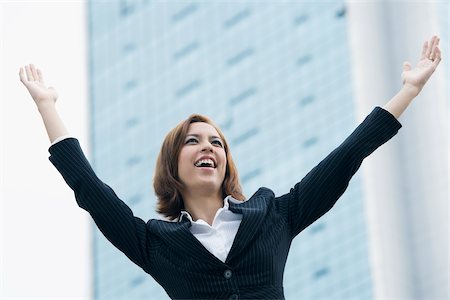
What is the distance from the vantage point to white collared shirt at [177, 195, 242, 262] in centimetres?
530

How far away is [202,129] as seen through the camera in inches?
229

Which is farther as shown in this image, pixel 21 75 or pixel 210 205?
pixel 21 75

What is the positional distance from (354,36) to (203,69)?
1014cm

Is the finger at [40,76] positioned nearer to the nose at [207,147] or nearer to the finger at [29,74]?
the finger at [29,74]

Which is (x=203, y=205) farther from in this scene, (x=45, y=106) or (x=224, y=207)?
(x=45, y=106)

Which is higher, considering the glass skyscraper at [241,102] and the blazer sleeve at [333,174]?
the glass skyscraper at [241,102]

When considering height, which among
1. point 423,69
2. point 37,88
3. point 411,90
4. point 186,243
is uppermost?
point 37,88

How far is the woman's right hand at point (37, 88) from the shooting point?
568cm

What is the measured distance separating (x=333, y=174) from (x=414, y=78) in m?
0.66

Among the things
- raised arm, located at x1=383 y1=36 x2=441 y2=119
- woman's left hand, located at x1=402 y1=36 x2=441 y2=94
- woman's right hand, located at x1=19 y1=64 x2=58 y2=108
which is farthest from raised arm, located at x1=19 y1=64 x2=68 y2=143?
woman's left hand, located at x1=402 y1=36 x2=441 y2=94

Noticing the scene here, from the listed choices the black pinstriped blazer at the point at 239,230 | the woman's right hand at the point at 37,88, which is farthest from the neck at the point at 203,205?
the woman's right hand at the point at 37,88

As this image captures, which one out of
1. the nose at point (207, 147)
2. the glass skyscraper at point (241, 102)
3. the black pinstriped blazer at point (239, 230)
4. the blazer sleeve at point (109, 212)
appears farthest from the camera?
the glass skyscraper at point (241, 102)

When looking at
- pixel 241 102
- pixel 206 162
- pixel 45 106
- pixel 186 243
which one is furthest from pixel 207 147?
A: pixel 241 102

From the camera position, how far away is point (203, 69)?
A: 7100 centimetres
